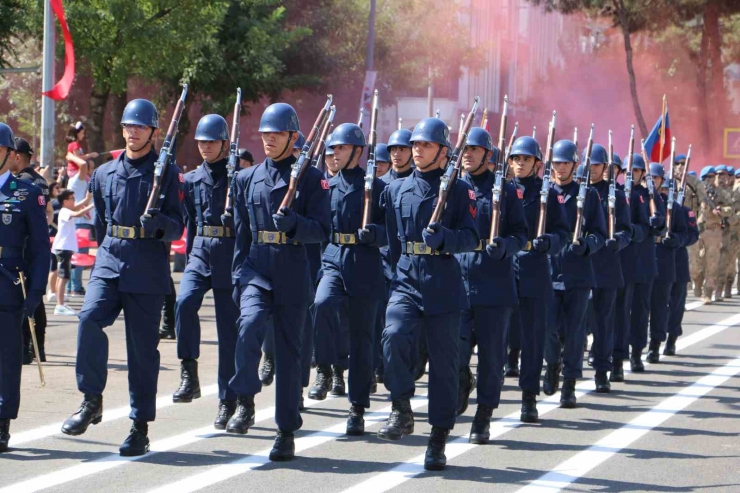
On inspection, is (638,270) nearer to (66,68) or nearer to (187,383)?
(187,383)

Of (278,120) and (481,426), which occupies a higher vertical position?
(278,120)

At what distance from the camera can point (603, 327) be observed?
1140 cm

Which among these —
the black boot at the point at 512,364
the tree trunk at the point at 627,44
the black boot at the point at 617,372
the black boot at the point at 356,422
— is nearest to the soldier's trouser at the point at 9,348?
the black boot at the point at 356,422

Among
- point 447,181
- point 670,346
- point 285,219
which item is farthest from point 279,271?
point 670,346

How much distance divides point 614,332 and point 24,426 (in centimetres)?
571

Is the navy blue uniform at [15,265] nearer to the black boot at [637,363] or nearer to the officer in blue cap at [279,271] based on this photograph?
the officer in blue cap at [279,271]

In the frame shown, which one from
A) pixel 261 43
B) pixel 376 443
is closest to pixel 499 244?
pixel 376 443

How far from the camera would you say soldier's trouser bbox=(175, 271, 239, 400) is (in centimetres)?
920

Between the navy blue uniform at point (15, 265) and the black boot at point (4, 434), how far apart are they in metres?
0.05

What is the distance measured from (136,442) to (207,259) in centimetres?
196

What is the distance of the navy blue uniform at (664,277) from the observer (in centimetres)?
1365

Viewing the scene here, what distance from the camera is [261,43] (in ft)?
106

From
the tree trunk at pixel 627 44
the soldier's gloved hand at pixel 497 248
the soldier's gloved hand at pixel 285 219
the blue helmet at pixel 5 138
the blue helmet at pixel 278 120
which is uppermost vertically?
the tree trunk at pixel 627 44

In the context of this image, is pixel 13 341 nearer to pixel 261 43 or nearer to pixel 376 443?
pixel 376 443
